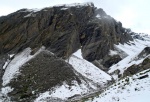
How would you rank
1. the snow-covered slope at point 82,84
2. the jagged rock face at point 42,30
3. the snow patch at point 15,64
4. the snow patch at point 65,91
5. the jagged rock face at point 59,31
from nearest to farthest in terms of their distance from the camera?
1. the snow patch at point 65,91
2. the snow-covered slope at point 82,84
3. the snow patch at point 15,64
4. the jagged rock face at point 42,30
5. the jagged rock face at point 59,31

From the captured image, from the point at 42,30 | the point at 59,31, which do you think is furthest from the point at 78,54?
the point at 42,30

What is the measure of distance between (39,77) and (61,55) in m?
16.8

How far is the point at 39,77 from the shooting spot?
54.9m

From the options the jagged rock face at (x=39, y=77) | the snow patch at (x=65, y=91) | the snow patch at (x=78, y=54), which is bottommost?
the snow patch at (x=65, y=91)

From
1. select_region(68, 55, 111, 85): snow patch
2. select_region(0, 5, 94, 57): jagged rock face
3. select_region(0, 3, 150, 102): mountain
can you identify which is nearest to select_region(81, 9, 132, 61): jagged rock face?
select_region(0, 3, 150, 102): mountain

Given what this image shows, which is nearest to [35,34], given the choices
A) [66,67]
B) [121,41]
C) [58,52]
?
[58,52]

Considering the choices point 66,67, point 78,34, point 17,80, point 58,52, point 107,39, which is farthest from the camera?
point 107,39

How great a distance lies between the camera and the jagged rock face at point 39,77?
4991 centimetres

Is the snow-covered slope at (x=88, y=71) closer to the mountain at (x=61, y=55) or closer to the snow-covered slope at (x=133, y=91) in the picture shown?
the mountain at (x=61, y=55)

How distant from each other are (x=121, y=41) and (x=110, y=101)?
90.1m

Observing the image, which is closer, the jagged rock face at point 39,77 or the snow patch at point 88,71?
the jagged rock face at point 39,77

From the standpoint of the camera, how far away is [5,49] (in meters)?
73.9

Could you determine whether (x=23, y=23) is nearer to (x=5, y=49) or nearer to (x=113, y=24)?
(x=5, y=49)

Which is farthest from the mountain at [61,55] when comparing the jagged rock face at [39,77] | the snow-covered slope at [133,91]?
the snow-covered slope at [133,91]
